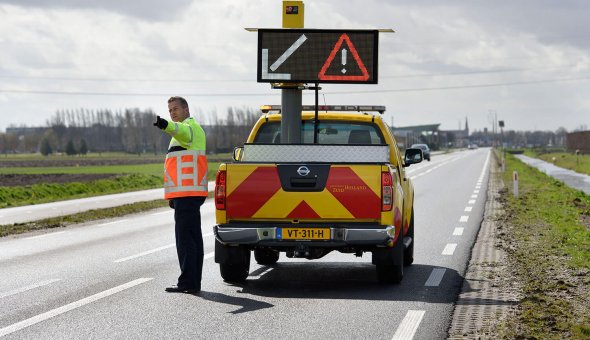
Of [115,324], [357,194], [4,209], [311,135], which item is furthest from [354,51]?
[4,209]

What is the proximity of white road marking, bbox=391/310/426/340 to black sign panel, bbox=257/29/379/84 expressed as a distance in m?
4.14

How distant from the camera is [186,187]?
28.7ft

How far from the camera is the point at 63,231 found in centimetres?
1653

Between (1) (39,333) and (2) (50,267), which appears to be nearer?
(1) (39,333)

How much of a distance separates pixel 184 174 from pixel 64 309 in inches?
71.2

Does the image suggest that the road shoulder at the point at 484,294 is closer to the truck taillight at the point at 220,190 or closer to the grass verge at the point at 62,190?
the truck taillight at the point at 220,190

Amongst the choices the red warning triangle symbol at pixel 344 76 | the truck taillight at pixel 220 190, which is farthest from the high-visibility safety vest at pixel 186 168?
the red warning triangle symbol at pixel 344 76

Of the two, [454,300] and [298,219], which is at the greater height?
[298,219]

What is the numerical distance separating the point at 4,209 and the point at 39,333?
1801 centimetres

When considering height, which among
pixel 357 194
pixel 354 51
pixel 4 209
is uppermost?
pixel 354 51

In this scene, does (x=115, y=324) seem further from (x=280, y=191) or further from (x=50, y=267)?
(x=50, y=267)

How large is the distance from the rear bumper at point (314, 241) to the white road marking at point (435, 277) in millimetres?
998

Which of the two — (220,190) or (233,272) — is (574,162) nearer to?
(233,272)

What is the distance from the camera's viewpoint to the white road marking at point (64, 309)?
6.78 metres
